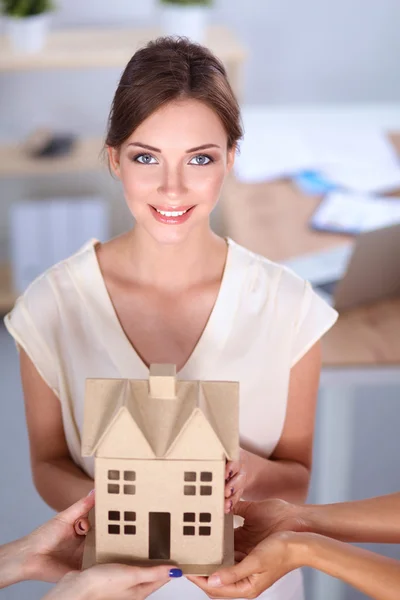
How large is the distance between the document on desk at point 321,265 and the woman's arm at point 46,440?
89 cm

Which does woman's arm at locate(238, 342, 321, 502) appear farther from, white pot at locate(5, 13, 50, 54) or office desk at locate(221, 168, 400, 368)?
white pot at locate(5, 13, 50, 54)

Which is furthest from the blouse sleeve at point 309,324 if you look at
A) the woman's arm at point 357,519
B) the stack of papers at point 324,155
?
the stack of papers at point 324,155

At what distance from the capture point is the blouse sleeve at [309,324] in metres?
1.60

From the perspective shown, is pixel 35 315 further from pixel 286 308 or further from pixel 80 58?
pixel 80 58

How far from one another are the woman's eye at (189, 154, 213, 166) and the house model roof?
38 centimetres

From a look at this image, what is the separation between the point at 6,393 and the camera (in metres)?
3.35

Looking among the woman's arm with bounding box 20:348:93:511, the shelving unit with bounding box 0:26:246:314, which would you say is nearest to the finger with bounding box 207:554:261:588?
the woman's arm with bounding box 20:348:93:511

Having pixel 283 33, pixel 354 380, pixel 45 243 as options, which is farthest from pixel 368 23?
pixel 354 380

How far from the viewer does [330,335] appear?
7.03 feet

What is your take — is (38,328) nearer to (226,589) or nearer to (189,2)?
(226,589)

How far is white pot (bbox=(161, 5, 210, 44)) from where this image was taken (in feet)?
10.1

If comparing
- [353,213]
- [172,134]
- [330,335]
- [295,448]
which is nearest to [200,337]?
[295,448]

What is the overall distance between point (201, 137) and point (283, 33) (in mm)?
2349

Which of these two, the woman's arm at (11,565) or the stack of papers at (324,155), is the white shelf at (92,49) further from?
→ the woman's arm at (11,565)
